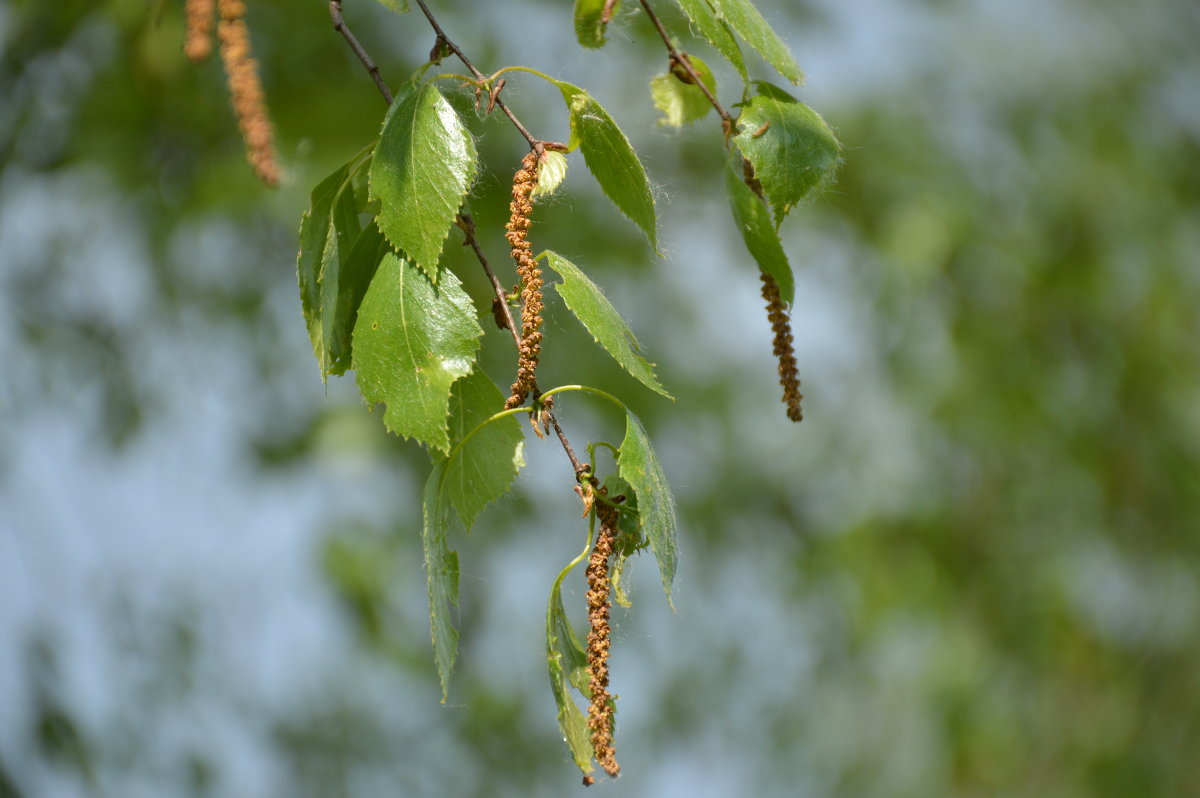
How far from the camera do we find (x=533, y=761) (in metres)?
3.39

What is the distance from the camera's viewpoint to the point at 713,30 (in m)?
0.86

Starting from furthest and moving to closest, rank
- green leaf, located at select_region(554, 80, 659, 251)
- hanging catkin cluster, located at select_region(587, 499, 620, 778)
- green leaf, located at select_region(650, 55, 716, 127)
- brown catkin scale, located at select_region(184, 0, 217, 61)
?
green leaf, located at select_region(650, 55, 716, 127)
brown catkin scale, located at select_region(184, 0, 217, 61)
green leaf, located at select_region(554, 80, 659, 251)
hanging catkin cluster, located at select_region(587, 499, 620, 778)

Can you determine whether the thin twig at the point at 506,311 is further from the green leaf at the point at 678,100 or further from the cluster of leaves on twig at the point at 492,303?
the green leaf at the point at 678,100

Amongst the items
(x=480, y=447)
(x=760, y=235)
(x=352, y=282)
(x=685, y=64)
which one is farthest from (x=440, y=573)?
(x=685, y=64)

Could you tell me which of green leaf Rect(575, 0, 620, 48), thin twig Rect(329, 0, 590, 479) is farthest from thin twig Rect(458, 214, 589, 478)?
green leaf Rect(575, 0, 620, 48)

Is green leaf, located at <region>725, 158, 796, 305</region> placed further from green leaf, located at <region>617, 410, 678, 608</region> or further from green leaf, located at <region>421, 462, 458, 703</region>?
green leaf, located at <region>421, 462, 458, 703</region>

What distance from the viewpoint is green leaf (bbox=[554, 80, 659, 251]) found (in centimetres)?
80

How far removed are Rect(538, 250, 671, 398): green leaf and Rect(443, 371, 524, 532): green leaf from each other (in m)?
0.10

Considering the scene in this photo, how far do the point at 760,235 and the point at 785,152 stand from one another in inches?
2.8

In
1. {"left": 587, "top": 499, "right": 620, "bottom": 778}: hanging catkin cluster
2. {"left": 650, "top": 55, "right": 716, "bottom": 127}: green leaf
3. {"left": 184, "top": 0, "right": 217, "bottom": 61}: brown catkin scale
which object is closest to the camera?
{"left": 587, "top": 499, "right": 620, "bottom": 778}: hanging catkin cluster

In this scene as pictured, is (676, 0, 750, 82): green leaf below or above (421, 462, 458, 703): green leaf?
above

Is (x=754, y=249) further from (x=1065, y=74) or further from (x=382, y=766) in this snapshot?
(x=1065, y=74)

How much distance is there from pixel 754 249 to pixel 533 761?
2.77 metres

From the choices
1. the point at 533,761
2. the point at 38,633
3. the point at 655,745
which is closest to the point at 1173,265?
the point at 655,745
